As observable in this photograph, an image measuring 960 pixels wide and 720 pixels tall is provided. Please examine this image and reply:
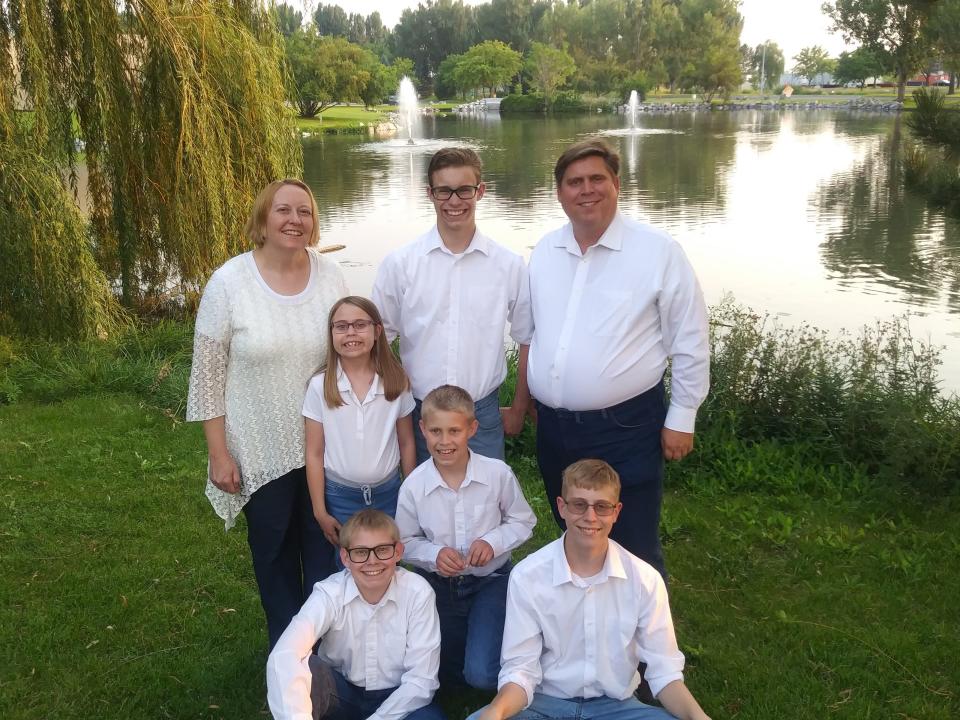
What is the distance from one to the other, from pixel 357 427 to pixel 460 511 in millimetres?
447

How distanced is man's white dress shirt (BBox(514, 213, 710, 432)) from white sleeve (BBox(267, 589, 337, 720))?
996mm

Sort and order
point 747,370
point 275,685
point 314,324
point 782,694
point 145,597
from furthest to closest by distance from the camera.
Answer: point 747,370
point 145,597
point 782,694
point 314,324
point 275,685

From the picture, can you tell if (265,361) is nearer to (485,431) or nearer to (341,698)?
(485,431)

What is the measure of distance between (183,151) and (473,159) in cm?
479

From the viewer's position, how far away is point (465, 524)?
2.83 meters

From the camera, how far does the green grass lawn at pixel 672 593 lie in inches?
119

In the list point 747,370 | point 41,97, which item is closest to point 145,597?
point 747,370

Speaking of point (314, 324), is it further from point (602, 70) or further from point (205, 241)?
point (602, 70)

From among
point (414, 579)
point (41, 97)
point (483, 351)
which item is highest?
point (41, 97)

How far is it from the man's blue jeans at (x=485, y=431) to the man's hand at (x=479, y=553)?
1.09 feet

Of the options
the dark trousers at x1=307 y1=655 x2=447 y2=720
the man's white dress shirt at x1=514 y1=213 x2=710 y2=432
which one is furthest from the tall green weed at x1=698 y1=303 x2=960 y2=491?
the dark trousers at x1=307 y1=655 x2=447 y2=720

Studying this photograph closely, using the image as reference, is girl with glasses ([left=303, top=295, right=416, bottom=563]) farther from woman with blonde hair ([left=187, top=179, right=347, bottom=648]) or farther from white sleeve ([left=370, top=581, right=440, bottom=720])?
white sleeve ([left=370, top=581, right=440, bottom=720])

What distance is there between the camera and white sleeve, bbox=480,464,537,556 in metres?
2.85

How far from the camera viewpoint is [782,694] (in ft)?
9.78
